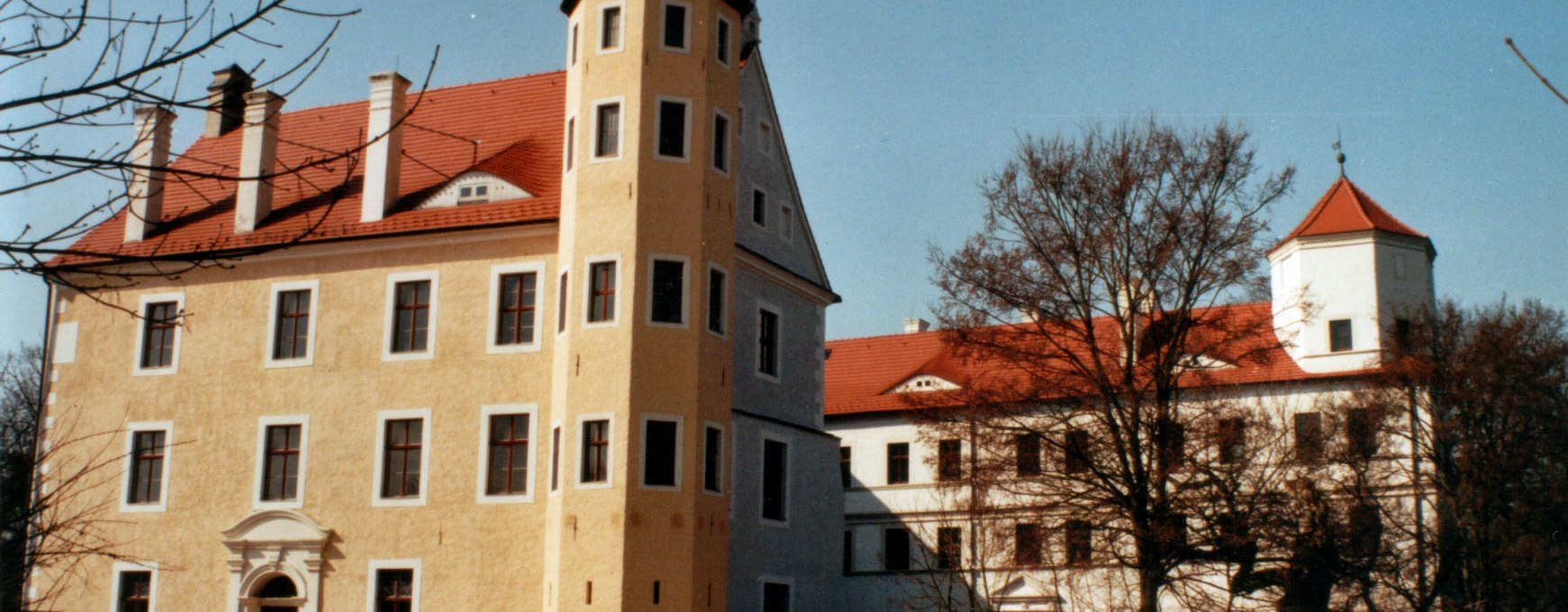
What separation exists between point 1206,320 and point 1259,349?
49.5 inches

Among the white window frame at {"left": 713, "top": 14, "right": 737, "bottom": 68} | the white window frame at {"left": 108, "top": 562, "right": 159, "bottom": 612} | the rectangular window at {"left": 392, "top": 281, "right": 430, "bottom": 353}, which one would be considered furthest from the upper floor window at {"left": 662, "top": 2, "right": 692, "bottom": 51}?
the white window frame at {"left": 108, "top": 562, "right": 159, "bottom": 612}

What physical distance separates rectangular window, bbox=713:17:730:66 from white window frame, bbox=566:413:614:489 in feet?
24.3

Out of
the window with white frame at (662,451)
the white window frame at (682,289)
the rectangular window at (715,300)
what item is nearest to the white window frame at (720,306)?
the rectangular window at (715,300)

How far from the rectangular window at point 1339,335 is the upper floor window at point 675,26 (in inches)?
1003

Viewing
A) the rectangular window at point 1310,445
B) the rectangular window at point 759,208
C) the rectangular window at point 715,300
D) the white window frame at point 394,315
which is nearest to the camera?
the rectangular window at point 715,300

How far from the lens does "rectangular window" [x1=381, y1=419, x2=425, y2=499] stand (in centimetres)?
2922

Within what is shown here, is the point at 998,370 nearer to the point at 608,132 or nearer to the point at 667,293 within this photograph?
the point at 667,293

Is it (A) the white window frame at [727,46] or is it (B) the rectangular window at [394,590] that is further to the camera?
(A) the white window frame at [727,46]

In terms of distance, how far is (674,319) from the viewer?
89.6ft

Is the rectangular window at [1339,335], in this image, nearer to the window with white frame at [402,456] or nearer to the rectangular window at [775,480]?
the rectangular window at [775,480]

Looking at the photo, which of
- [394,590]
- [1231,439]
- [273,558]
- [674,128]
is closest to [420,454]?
[394,590]

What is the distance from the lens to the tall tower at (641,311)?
26.2m

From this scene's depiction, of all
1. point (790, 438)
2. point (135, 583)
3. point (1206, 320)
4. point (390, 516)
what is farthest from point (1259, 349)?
point (135, 583)

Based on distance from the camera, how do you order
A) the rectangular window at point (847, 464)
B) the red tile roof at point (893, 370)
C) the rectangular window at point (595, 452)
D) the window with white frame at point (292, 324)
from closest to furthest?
the rectangular window at point (595, 452), the window with white frame at point (292, 324), the red tile roof at point (893, 370), the rectangular window at point (847, 464)
